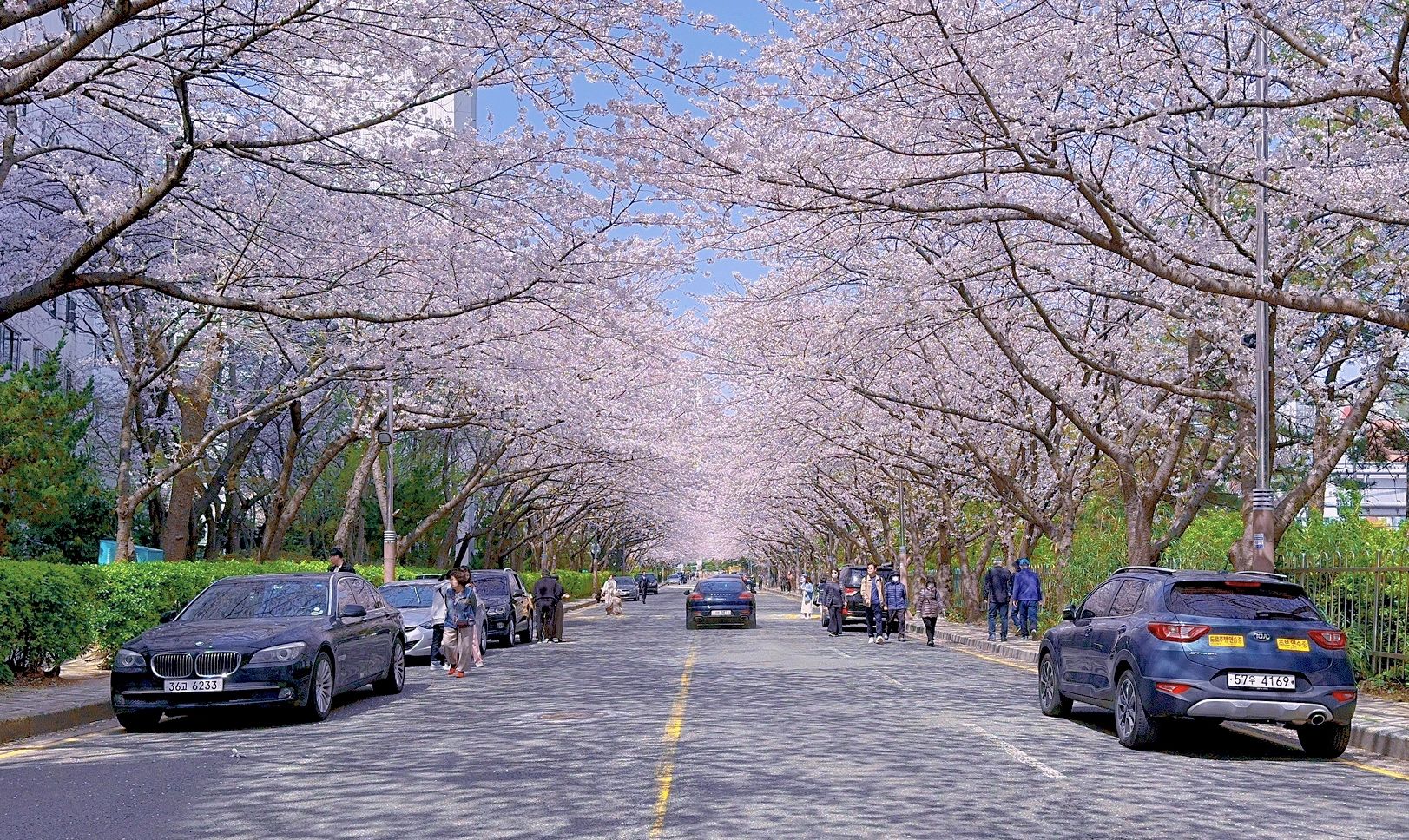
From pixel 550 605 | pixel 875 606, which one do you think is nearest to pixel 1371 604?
pixel 875 606

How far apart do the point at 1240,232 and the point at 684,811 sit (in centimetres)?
1574

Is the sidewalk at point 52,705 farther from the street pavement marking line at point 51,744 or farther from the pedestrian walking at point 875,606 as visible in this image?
the pedestrian walking at point 875,606

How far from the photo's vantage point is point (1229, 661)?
37.9 ft

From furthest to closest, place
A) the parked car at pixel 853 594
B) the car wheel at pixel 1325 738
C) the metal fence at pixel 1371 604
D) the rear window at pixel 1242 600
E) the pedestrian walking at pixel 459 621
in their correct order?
1. the parked car at pixel 853 594
2. the pedestrian walking at pixel 459 621
3. the metal fence at pixel 1371 604
4. the rear window at pixel 1242 600
5. the car wheel at pixel 1325 738

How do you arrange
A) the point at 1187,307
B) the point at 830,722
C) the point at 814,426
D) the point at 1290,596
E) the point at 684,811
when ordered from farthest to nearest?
1. the point at 814,426
2. the point at 1187,307
3. the point at 830,722
4. the point at 1290,596
5. the point at 684,811

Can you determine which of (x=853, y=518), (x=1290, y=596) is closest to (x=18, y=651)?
(x=1290, y=596)

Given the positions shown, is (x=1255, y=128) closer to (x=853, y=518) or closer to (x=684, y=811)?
(x=684, y=811)

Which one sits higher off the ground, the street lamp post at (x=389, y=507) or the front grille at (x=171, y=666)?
the street lamp post at (x=389, y=507)

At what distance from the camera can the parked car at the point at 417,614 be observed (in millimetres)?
24000

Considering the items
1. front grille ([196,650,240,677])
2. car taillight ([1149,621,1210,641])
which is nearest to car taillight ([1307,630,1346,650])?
car taillight ([1149,621,1210,641])

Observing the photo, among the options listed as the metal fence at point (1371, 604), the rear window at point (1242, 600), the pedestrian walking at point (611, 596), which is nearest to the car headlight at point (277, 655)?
the rear window at point (1242, 600)

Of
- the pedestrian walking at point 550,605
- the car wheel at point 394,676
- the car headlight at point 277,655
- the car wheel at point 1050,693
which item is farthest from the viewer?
the pedestrian walking at point 550,605

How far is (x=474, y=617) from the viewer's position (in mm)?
21422

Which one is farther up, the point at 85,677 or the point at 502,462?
the point at 502,462
